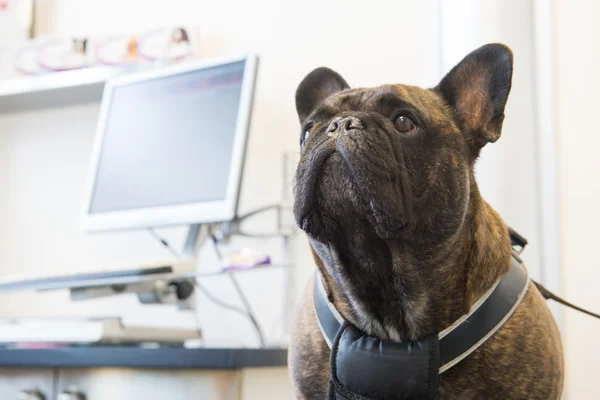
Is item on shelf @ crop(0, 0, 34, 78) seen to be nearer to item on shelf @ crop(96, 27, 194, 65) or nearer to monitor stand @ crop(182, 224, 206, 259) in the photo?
item on shelf @ crop(96, 27, 194, 65)

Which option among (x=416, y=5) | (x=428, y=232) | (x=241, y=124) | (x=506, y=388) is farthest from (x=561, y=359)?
(x=416, y=5)

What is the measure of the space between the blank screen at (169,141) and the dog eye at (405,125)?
71 centimetres

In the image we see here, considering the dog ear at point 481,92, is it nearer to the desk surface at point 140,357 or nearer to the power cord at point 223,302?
the desk surface at point 140,357

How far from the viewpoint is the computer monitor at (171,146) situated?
1.61m

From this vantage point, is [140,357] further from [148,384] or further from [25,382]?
[25,382]

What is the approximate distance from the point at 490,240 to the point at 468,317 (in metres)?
0.12

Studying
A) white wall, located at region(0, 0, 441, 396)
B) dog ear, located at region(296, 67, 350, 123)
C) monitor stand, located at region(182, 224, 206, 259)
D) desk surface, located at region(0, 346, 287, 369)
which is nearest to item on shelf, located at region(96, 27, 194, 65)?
white wall, located at region(0, 0, 441, 396)

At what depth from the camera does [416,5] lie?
190 centimetres

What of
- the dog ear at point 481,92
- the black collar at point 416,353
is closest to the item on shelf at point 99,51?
the dog ear at point 481,92

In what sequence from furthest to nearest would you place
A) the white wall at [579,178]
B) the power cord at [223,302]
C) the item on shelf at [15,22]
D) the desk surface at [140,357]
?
the item on shelf at [15,22], the power cord at [223,302], the white wall at [579,178], the desk surface at [140,357]

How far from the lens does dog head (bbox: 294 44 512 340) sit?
0.86 meters

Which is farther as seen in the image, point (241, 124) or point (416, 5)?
point (416, 5)

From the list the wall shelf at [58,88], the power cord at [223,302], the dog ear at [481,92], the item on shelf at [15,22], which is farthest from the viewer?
the item on shelf at [15,22]

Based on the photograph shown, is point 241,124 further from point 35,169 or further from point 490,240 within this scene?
point 35,169
